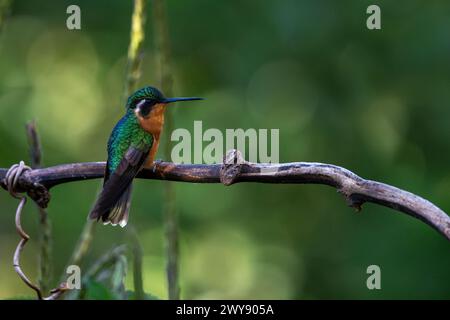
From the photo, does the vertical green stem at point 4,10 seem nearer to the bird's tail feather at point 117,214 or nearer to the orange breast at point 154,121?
the orange breast at point 154,121

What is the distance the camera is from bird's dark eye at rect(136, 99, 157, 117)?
11.5 feet

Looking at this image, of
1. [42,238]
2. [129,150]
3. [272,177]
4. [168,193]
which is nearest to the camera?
[272,177]

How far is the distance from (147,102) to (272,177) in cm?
122

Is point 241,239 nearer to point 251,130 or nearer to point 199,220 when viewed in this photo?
point 199,220

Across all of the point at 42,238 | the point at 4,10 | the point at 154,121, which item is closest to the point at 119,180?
the point at 42,238

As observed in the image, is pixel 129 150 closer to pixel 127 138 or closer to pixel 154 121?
pixel 127 138

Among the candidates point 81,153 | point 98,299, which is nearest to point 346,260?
point 81,153

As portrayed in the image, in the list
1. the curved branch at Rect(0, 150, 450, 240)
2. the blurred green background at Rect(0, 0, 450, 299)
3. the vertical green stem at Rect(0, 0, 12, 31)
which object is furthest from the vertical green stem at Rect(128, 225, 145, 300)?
the blurred green background at Rect(0, 0, 450, 299)

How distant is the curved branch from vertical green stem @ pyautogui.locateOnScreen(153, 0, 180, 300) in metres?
0.15

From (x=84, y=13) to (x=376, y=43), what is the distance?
3051mm

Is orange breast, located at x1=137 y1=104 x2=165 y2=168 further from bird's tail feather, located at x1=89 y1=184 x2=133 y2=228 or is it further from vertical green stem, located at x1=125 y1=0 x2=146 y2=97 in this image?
bird's tail feather, located at x1=89 y1=184 x2=133 y2=228

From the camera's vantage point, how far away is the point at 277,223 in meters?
9.05

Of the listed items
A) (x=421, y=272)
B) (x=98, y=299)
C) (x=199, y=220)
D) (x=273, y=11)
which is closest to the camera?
(x=98, y=299)

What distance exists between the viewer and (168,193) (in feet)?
9.95
